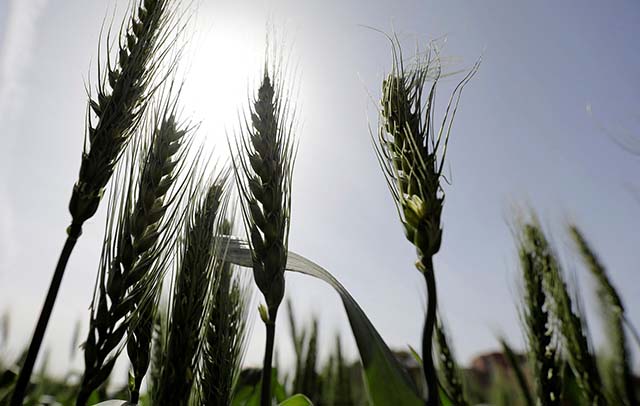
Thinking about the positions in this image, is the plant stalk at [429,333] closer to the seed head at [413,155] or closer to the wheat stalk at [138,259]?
the seed head at [413,155]

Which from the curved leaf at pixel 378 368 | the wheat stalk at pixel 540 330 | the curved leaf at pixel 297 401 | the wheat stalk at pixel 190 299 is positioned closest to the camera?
the curved leaf at pixel 378 368

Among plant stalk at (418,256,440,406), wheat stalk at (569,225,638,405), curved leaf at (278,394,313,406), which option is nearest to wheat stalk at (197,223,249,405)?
curved leaf at (278,394,313,406)

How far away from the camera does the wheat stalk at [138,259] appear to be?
670 millimetres

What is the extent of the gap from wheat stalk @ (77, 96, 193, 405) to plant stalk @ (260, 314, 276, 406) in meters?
0.23

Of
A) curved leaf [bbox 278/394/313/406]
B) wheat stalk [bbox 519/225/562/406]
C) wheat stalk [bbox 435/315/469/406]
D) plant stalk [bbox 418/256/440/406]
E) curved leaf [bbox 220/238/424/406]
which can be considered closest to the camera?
plant stalk [bbox 418/256/440/406]

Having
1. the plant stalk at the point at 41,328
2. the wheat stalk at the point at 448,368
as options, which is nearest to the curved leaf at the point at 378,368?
the plant stalk at the point at 41,328

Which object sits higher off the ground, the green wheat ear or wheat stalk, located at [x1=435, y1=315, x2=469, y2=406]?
the green wheat ear

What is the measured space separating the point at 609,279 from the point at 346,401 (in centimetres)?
121

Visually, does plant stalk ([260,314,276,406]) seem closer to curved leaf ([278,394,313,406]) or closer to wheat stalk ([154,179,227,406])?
wheat stalk ([154,179,227,406])

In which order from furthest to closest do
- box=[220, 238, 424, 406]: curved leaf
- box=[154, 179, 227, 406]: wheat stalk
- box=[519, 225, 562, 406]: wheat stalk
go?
box=[519, 225, 562, 406]: wheat stalk < box=[154, 179, 227, 406]: wheat stalk < box=[220, 238, 424, 406]: curved leaf

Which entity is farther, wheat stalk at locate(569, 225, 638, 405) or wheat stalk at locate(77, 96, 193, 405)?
wheat stalk at locate(569, 225, 638, 405)

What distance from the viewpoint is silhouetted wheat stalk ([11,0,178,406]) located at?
2.08 feet

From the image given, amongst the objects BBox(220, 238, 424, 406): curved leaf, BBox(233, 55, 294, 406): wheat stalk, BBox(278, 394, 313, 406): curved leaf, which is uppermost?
BBox(233, 55, 294, 406): wheat stalk

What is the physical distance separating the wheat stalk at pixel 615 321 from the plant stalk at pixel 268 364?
3.62 feet
